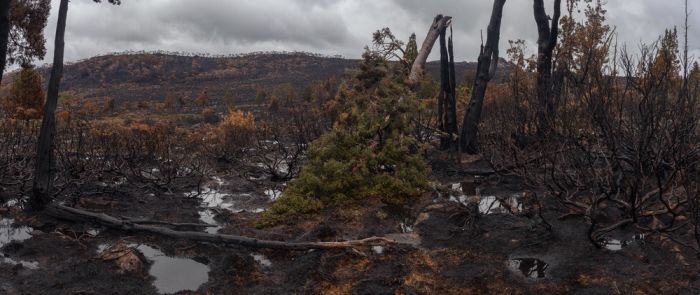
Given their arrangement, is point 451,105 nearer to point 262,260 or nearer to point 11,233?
point 262,260

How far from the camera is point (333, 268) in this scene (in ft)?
19.6

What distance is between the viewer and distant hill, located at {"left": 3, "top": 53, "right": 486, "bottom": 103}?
92.4 metres

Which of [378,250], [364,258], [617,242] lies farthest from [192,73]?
[617,242]

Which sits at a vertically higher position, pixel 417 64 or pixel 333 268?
pixel 417 64

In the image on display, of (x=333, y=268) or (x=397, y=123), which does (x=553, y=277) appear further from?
(x=397, y=123)

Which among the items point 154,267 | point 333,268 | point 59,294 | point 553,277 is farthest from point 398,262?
point 59,294

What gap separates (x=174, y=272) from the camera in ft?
19.4

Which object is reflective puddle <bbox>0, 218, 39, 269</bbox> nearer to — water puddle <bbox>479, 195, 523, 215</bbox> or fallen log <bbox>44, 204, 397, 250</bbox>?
fallen log <bbox>44, 204, 397, 250</bbox>

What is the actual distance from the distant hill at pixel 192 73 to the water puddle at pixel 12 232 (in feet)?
239

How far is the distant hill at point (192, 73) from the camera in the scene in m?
92.4

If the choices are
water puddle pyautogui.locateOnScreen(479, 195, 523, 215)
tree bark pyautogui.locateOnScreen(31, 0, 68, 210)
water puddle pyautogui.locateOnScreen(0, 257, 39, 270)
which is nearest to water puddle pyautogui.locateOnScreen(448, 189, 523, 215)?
water puddle pyautogui.locateOnScreen(479, 195, 523, 215)

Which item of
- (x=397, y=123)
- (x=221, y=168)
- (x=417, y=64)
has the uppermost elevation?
(x=417, y=64)

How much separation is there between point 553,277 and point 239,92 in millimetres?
86119

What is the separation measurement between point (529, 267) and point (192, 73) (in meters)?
119
